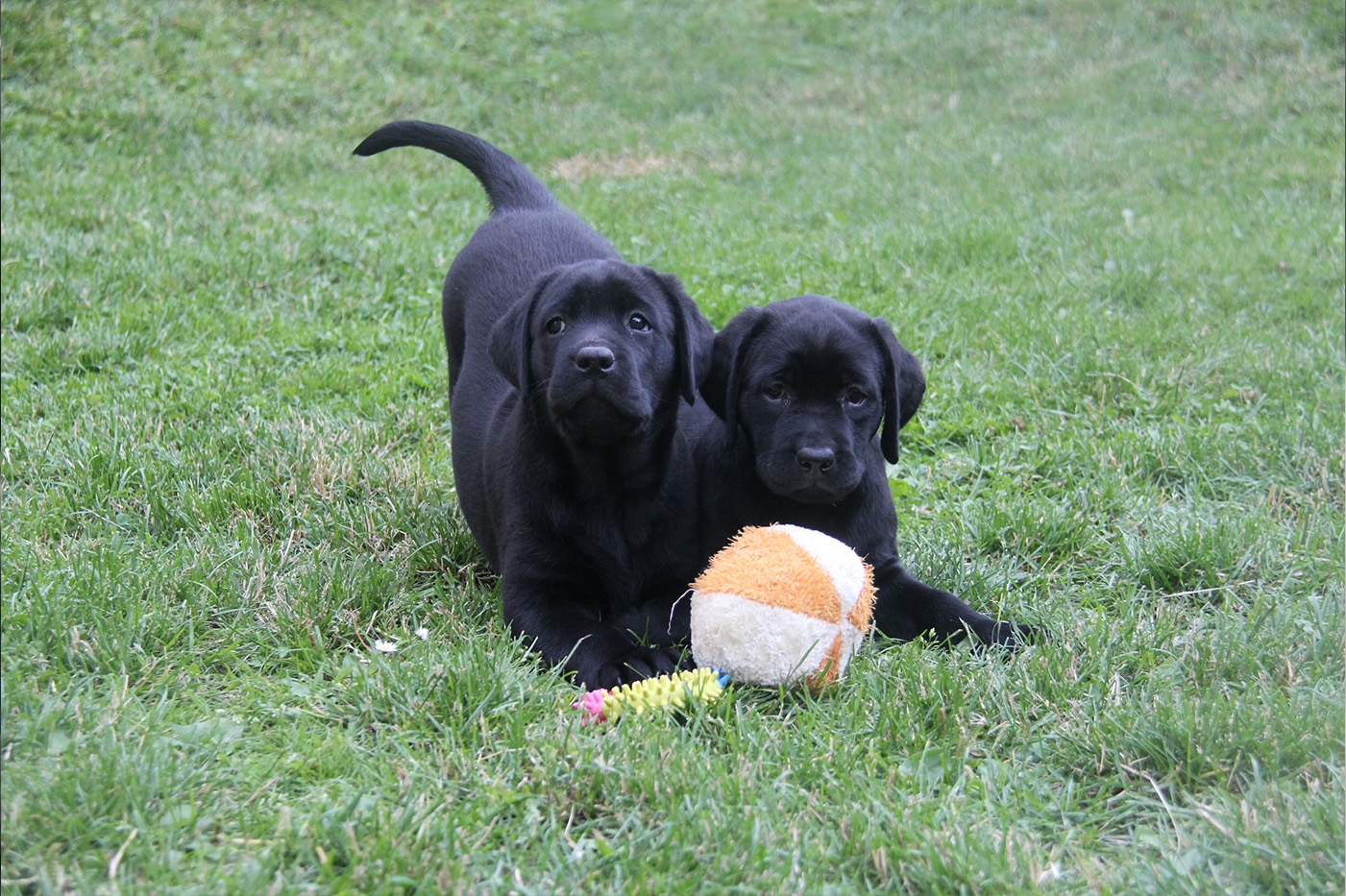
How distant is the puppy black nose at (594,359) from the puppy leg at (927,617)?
2.94ft

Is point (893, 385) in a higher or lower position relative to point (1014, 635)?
higher

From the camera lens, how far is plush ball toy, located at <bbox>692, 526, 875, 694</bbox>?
8.02 ft

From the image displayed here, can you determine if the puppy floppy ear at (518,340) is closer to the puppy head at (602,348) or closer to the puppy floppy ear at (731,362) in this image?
the puppy head at (602,348)

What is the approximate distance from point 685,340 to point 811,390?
13.4 inches

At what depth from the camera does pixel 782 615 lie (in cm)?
245

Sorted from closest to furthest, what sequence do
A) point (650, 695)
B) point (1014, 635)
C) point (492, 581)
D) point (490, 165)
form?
point (650, 695), point (1014, 635), point (492, 581), point (490, 165)

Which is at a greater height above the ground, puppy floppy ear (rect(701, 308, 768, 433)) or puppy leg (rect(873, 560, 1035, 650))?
puppy floppy ear (rect(701, 308, 768, 433))

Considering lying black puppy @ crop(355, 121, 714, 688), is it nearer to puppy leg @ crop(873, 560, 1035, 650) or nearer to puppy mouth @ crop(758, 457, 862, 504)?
puppy mouth @ crop(758, 457, 862, 504)

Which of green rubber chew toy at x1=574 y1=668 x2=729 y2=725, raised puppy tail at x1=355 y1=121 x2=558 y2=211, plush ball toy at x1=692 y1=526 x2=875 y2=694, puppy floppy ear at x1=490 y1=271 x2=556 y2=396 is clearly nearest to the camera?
green rubber chew toy at x1=574 y1=668 x2=729 y2=725

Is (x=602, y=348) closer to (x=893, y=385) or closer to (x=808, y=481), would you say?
(x=808, y=481)

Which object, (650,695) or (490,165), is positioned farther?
(490,165)

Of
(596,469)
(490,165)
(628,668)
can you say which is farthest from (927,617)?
(490,165)

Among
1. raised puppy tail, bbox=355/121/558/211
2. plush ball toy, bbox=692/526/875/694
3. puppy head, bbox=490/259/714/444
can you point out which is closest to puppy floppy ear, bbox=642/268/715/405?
puppy head, bbox=490/259/714/444

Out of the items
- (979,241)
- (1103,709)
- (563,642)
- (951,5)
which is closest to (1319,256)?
(979,241)
